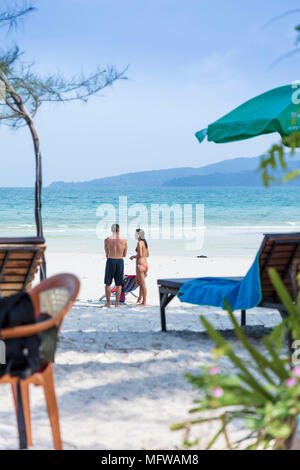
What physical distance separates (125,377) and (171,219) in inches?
1078

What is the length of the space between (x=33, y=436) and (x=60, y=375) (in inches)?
37.9

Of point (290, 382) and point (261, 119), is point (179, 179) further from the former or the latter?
point (290, 382)

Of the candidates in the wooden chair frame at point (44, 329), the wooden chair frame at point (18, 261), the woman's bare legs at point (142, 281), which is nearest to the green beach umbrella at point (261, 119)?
the wooden chair frame at point (18, 261)

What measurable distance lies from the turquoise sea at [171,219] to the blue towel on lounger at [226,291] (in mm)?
11585

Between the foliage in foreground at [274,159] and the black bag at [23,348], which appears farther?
the black bag at [23,348]

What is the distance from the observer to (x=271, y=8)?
61062 mm

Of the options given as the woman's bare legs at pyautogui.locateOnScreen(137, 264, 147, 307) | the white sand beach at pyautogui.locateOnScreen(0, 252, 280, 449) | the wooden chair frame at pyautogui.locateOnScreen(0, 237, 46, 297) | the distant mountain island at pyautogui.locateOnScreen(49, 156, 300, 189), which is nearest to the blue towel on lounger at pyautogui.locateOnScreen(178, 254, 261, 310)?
the white sand beach at pyautogui.locateOnScreen(0, 252, 280, 449)

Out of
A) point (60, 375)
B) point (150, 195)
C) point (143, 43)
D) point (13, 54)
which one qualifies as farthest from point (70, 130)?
point (60, 375)

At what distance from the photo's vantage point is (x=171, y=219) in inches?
1215

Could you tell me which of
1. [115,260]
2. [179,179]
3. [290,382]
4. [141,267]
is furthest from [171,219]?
[179,179]

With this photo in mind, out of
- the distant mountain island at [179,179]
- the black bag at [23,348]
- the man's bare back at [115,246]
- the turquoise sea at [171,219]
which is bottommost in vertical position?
the turquoise sea at [171,219]

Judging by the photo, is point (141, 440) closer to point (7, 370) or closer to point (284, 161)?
Answer: point (7, 370)

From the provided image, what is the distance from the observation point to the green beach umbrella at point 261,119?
4.34 meters

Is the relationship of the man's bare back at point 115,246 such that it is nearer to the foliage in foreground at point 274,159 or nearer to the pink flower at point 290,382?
the foliage in foreground at point 274,159
